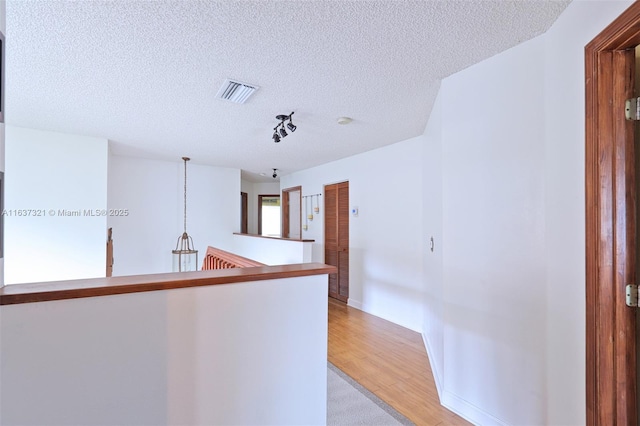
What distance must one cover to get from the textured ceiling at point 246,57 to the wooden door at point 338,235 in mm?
1868

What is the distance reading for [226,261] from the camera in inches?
101

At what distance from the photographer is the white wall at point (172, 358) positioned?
1.00 metres

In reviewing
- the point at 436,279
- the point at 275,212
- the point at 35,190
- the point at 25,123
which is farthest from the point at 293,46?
the point at 275,212

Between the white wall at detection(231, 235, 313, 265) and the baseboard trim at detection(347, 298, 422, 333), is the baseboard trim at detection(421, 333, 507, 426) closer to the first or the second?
the baseboard trim at detection(347, 298, 422, 333)

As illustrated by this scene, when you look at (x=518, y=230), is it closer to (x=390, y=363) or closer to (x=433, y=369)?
(x=433, y=369)

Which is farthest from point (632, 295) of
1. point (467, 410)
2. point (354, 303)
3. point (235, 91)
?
point (354, 303)

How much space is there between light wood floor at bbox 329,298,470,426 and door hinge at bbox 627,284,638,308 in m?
1.29

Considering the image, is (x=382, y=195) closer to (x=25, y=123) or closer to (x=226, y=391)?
(x=226, y=391)

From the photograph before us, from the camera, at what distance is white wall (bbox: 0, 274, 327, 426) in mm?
1003

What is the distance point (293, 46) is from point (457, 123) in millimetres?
1245

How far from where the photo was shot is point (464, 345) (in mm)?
1986

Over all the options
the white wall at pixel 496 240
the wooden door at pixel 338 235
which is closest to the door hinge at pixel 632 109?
the white wall at pixel 496 240

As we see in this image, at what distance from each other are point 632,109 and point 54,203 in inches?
203

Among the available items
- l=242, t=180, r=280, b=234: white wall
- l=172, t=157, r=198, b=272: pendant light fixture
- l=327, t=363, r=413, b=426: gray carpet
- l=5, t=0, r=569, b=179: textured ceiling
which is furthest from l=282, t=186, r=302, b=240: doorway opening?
l=327, t=363, r=413, b=426: gray carpet
